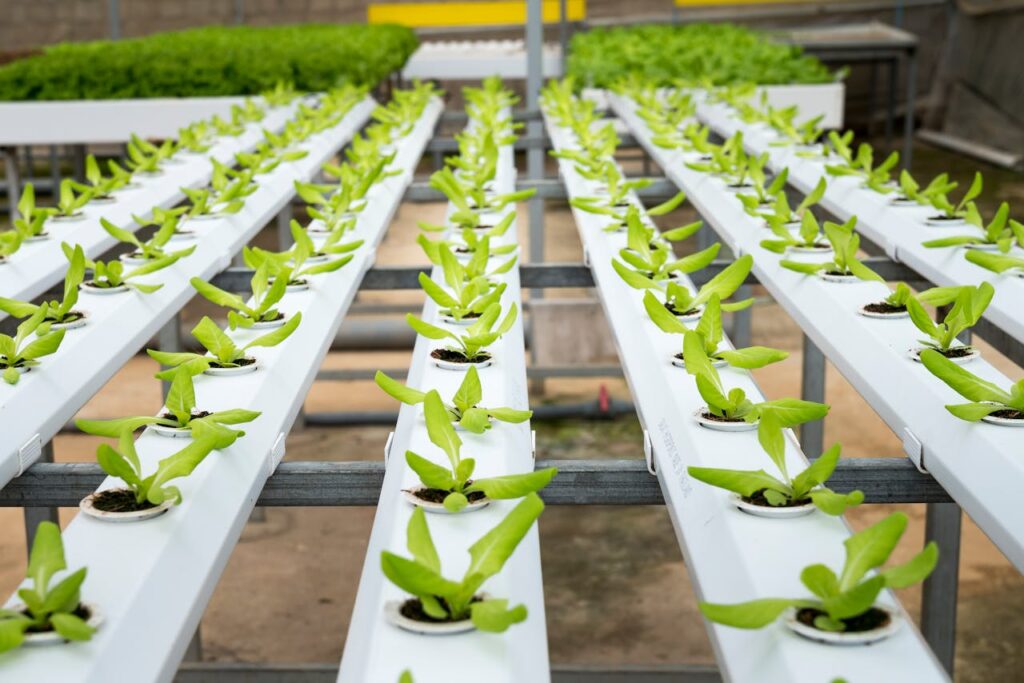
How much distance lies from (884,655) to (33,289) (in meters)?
1.91

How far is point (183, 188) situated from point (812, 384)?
190cm

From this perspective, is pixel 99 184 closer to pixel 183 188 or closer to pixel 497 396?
pixel 183 188

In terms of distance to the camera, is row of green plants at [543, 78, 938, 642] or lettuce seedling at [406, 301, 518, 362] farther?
lettuce seedling at [406, 301, 518, 362]

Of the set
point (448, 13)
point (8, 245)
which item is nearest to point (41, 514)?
point (8, 245)

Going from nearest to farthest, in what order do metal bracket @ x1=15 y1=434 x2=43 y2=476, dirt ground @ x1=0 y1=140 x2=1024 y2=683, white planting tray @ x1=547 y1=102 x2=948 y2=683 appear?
white planting tray @ x1=547 y1=102 x2=948 y2=683 < metal bracket @ x1=15 y1=434 x2=43 y2=476 < dirt ground @ x1=0 y1=140 x2=1024 y2=683

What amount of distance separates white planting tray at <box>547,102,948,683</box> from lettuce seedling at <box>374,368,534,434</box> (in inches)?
7.8

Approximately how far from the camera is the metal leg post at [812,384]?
392 cm

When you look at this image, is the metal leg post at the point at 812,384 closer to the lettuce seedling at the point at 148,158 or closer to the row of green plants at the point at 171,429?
the row of green plants at the point at 171,429

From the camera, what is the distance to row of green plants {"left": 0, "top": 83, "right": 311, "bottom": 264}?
9.93ft

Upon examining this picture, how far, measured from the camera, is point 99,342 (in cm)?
217

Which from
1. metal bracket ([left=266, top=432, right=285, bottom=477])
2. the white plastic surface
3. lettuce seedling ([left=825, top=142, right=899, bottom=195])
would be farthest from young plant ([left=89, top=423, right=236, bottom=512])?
the white plastic surface

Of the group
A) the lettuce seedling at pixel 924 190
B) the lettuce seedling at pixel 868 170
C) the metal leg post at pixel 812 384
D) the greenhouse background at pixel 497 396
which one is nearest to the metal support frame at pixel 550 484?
the greenhouse background at pixel 497 396

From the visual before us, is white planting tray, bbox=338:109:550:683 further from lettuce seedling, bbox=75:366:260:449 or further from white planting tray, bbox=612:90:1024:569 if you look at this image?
white planting tray, bbox=612:90:1024:569

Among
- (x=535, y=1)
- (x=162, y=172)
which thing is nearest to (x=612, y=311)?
(x=162, y=172)
